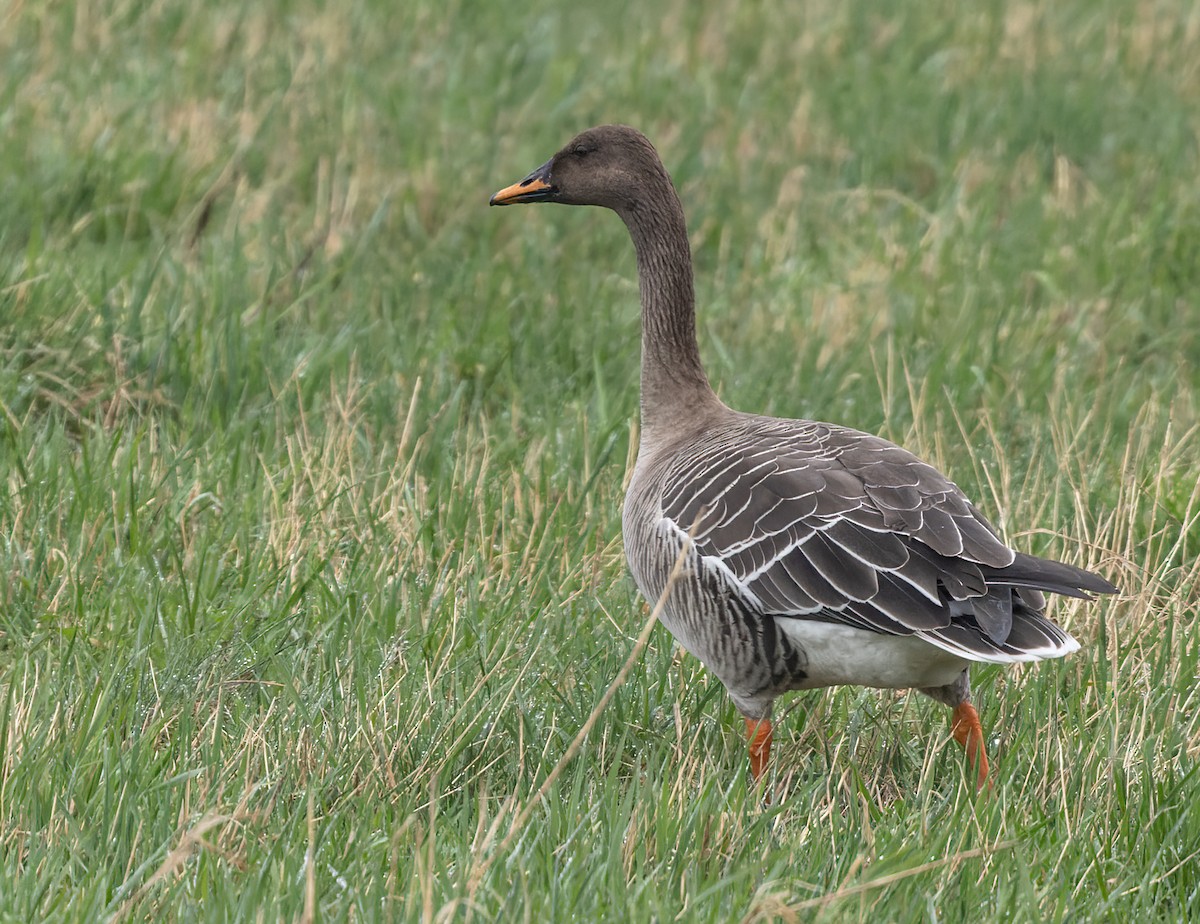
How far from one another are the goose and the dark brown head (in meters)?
0.96

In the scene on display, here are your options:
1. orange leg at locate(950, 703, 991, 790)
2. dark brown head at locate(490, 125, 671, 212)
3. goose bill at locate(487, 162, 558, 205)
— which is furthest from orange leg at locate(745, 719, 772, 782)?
goose bill at locate(487, 162, 558, 205)

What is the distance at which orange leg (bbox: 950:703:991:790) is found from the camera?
397 centimetres

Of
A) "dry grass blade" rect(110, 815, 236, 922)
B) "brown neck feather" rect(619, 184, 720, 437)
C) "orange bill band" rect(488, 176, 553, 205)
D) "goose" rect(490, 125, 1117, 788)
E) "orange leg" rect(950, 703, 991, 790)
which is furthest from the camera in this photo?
"orange bill band" rect(488, 176, 553, 205)

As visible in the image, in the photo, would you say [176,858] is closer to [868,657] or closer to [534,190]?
[868,657]

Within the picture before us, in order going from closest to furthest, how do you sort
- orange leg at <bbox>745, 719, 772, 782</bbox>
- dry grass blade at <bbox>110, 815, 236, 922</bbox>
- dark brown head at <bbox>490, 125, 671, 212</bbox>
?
1. dry grass blade at <bbox>110, 815, 236, 922</bbox>
2. orange leg at <bbox>745, 719, 772, 782</bbox>
3. dark brown head at <bbox>490, 125, 671, 212</bbox>

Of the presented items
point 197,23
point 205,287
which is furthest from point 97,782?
point 197,23

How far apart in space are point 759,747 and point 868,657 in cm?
44

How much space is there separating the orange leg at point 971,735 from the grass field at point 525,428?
0.23ft

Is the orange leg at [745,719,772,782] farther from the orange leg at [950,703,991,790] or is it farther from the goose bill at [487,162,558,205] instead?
the goose bill at [487,162,558,205]

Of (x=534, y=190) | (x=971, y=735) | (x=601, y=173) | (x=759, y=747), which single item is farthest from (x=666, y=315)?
(x=971, y=735)

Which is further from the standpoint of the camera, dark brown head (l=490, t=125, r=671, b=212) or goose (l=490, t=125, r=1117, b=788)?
dark brown head (l=490, t=125, r=671, b=212)

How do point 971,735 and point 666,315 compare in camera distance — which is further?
point 666,315

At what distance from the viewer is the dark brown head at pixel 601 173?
5.11 meters

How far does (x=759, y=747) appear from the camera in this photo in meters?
4.12
